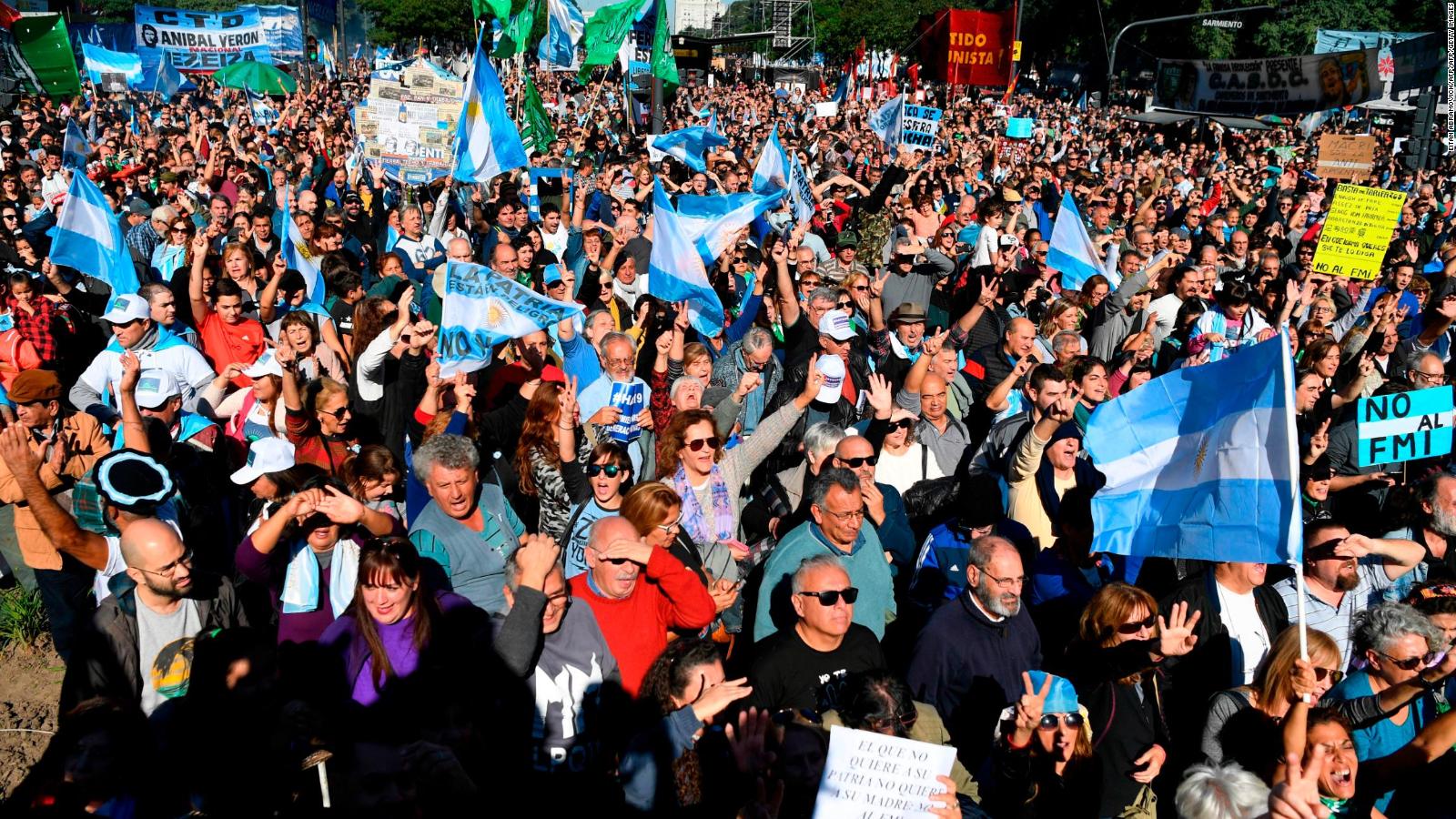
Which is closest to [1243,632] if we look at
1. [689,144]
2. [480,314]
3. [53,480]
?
[480,314]

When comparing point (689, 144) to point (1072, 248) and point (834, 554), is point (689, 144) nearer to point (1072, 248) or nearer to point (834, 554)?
point (1072, 248)

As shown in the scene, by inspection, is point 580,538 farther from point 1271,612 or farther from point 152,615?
point 1271,612

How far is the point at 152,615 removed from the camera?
3.95 m

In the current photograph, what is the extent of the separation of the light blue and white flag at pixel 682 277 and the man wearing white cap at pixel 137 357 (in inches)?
112

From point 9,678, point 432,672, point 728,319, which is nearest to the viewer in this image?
point 432,672

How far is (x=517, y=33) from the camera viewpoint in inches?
672

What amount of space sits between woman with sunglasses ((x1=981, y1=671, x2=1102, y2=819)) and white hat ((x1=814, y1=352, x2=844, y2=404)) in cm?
267

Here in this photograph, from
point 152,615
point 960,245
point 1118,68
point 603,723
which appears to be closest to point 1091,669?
point 603,723

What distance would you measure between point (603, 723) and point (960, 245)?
811cm

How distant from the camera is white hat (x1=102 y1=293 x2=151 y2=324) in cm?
621

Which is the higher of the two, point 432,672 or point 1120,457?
point 1120,457

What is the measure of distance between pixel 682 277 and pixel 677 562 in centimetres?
365

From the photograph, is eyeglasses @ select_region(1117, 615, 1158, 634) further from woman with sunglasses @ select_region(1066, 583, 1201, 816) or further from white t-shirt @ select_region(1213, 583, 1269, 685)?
white t-shirt @ select_region(1213, 583, 1269, 685)

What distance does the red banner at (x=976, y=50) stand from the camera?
105 ft
